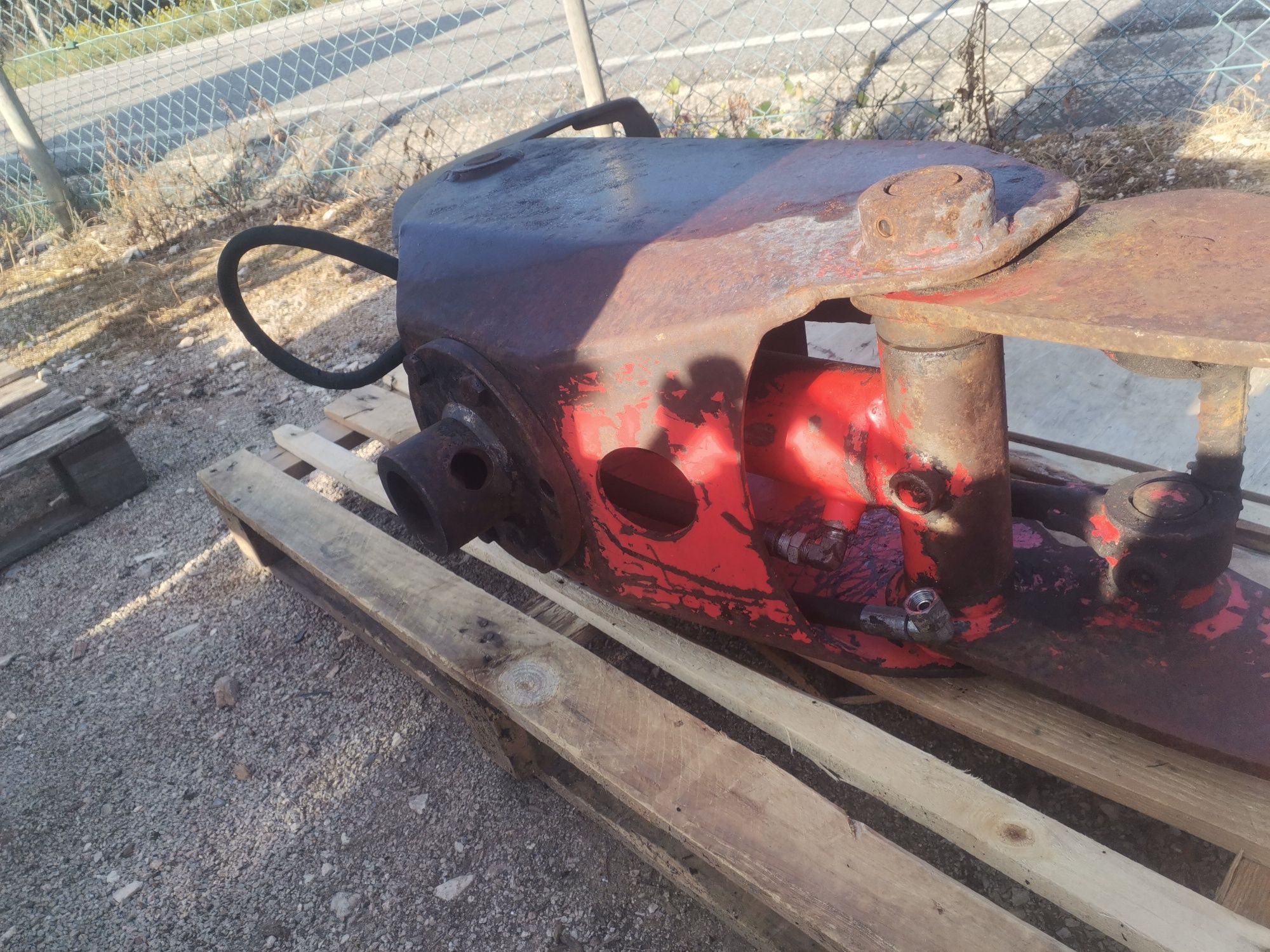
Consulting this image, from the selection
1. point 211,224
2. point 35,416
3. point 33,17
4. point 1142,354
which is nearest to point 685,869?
point 1142,354

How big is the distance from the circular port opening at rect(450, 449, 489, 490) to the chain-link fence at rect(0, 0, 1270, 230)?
2.75 meters

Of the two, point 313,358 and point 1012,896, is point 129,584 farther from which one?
point 1012,896

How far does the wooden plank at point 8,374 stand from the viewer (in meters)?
3.31

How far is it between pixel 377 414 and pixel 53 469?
1.23 m

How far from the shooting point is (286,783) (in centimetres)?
197

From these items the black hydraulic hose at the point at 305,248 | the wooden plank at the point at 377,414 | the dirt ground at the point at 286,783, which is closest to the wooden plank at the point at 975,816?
the dirt ground at the point at 286,783

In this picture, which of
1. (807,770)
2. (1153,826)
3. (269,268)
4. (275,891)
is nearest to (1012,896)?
(1153,826)

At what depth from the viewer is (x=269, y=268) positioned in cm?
471

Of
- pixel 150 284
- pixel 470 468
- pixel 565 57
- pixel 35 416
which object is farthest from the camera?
pixel 565 57

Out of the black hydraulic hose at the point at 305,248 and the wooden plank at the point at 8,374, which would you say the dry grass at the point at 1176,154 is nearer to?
the black hydraulic hose at the point at 305,248

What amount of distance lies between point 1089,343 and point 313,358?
11.0 ft

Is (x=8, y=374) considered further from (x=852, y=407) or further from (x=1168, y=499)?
(x=1168, y=499)

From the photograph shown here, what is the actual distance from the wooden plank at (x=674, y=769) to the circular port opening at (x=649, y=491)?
276mm

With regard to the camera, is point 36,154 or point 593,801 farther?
point 36,154
